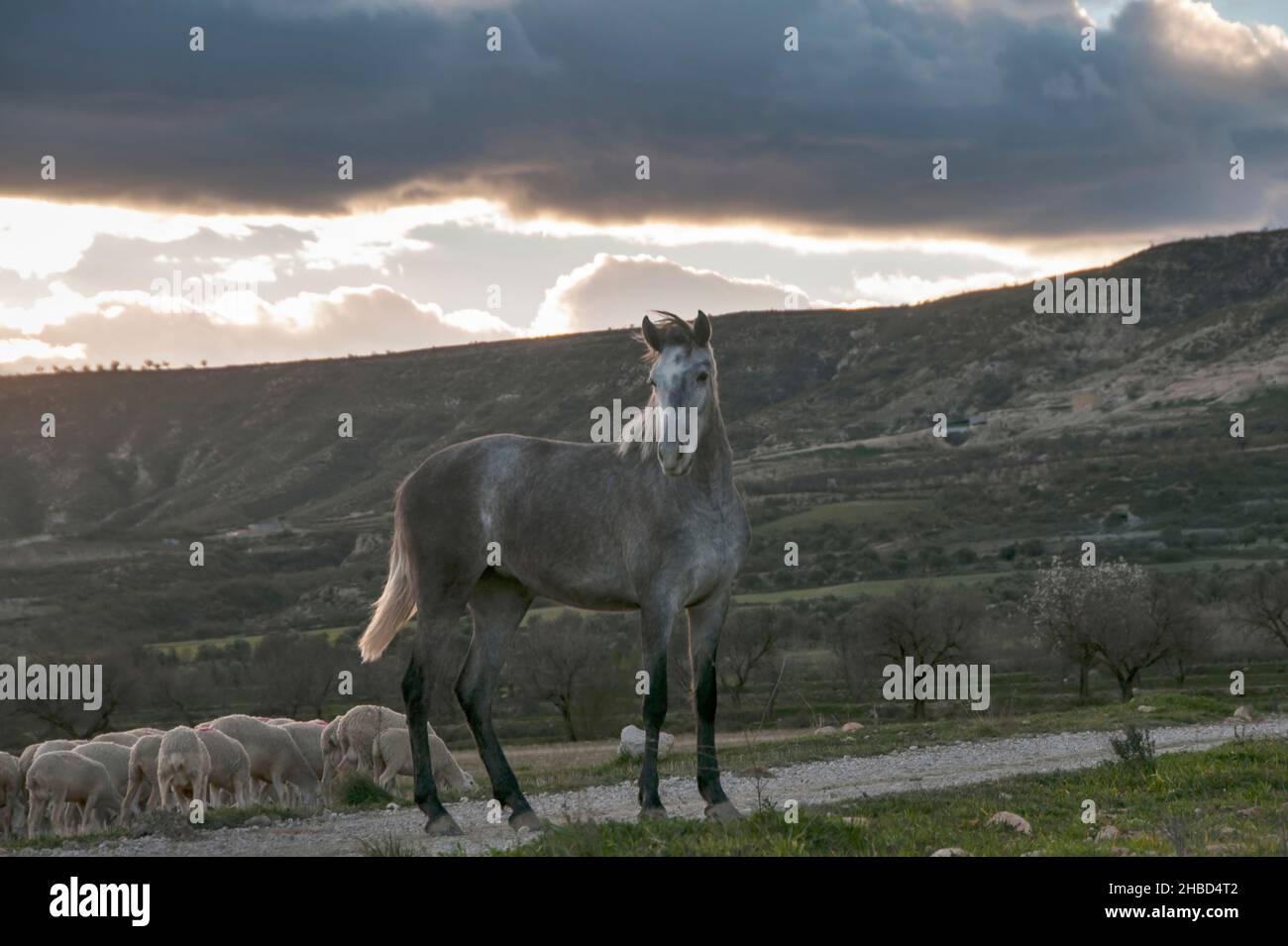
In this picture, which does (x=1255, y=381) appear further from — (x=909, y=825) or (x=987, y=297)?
(x=909, y=825)

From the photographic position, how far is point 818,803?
13.2 meters

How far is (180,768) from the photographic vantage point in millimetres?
18031

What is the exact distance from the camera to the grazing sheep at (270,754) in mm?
20969

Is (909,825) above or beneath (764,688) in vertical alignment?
above

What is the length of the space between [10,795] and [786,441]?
439ft

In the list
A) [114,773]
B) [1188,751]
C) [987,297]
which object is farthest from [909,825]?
[987,297]

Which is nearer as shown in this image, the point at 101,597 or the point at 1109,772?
the point at 1109,772

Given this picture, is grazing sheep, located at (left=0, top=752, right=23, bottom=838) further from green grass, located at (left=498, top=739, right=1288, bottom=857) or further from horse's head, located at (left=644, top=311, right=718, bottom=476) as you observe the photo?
horse's head, located at (left=644, top=311, right=718, bottom=476)

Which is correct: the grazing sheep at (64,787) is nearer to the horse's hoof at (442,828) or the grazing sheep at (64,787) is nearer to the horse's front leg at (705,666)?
the horse's hoof at (442,828)

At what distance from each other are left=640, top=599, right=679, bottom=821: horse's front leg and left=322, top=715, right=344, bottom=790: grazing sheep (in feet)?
33.1
